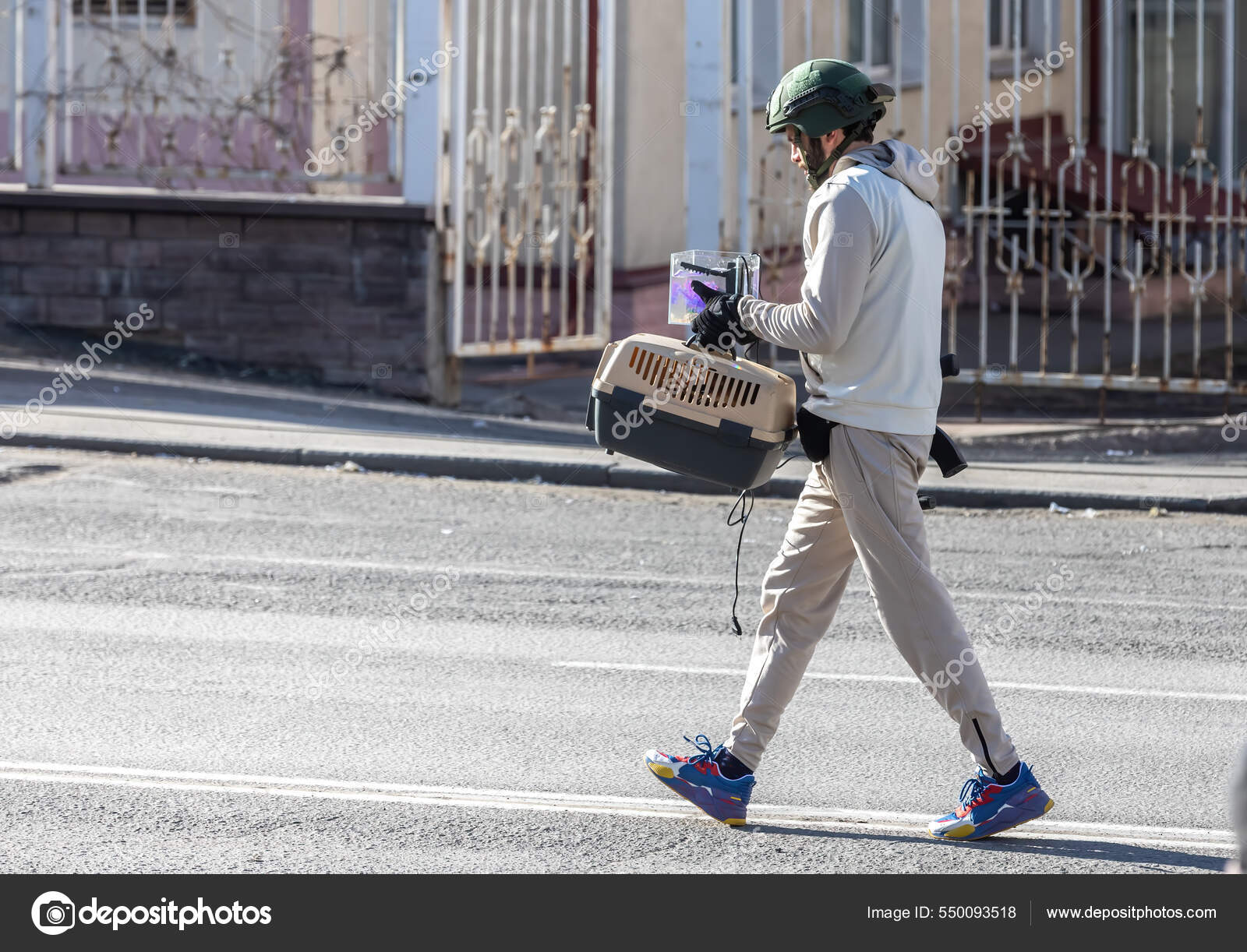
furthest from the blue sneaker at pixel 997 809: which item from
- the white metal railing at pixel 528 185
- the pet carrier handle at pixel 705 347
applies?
the white metal railing at pixel 528 185

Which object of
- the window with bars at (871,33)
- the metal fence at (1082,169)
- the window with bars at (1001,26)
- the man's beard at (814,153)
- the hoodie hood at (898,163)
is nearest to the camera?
the hoodie hood at (898,163)

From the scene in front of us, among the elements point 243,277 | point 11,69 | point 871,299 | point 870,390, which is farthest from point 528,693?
point 11,69

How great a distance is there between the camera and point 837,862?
4.48 meters

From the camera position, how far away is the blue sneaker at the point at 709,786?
4762mm

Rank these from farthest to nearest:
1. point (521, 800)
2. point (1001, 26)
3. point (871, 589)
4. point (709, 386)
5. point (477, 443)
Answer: point (1001, 26) < point (477, 443) < point (521, 800) < point (709, 386) < point (871, 589)

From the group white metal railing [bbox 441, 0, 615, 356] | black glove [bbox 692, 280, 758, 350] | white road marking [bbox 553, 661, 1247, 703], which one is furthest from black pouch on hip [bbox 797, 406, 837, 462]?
white metal railing [bbox 441, 0, 615, 356]

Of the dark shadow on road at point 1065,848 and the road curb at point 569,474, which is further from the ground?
the road curb at point 569,474

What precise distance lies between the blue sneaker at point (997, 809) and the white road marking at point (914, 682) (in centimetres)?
160

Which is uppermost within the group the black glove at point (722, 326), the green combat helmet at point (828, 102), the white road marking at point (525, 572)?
the green combat helmet at point (828, 102)

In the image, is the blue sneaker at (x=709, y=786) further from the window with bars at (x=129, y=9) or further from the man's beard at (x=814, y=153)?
the window with bars at (x=129, y=9)

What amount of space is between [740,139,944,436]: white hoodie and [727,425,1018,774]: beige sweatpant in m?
0.09

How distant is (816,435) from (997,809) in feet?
3.56

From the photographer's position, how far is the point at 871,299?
450 cm

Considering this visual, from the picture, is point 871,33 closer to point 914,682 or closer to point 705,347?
point 914,682
